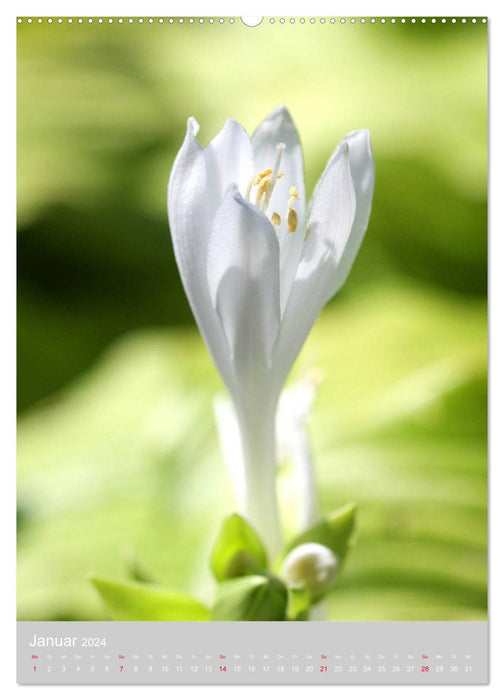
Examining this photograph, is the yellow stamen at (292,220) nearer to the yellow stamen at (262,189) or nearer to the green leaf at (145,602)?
the yellow stamen at (262,189)

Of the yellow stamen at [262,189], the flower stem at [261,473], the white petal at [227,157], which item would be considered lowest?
the flower stem at [261,473]

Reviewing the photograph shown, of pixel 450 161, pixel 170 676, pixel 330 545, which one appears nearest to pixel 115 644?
pixel 170 676

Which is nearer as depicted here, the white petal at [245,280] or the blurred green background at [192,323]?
the white petal at [245,280]

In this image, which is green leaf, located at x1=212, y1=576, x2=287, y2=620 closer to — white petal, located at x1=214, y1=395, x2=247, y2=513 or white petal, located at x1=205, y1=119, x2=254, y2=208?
white petal, located at x1=214, y1=395, x2=247, y2=513

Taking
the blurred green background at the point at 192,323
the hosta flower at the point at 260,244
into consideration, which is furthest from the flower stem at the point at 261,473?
the blurred green background at the point at 192,323

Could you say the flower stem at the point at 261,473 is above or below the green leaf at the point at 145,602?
above

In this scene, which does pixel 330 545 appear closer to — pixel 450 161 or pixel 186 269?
pixel 186 269
